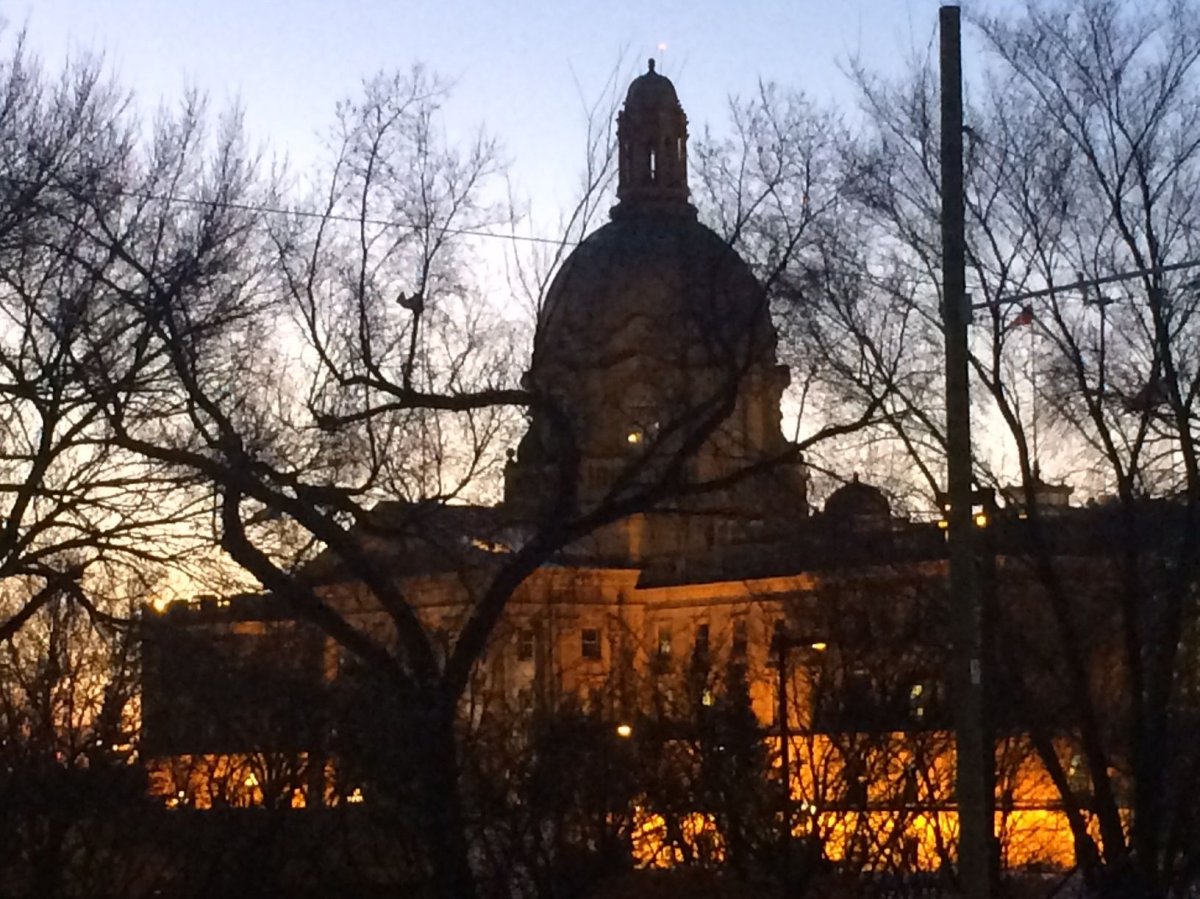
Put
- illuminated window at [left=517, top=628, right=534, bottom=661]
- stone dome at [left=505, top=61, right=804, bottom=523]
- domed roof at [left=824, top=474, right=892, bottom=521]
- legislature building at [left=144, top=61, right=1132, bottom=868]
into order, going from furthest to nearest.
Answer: illuminated window at [left=517, top=628, right=534, bottom=661] → domed roof at [left=824, top=474, right=892, bottom=521] → stone dome at [left=505, top=61, right=804, bottom=523] → legislature building at [left=144, top=61, right=1132, bottom=868]

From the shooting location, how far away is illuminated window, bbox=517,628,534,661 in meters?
44.4

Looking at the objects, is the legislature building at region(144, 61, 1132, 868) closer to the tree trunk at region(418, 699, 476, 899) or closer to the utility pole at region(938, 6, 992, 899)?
the tree trunk at region(418, 699, 476, 899)

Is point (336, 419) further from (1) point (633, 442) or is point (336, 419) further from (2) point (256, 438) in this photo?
(1) point (633, 442)

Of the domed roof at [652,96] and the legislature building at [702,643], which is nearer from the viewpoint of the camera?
the legislature building at [702,643]

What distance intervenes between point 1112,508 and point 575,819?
8.17 m

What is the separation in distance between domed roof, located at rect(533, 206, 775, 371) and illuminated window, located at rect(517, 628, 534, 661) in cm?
1652

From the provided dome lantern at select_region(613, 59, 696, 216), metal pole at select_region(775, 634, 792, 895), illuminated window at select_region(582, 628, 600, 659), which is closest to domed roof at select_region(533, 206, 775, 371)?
metal pole at select_region(775, 634, 792, 895)

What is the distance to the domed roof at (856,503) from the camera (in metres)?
26.8

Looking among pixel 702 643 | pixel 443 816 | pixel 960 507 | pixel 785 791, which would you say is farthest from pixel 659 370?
pixel 960 507

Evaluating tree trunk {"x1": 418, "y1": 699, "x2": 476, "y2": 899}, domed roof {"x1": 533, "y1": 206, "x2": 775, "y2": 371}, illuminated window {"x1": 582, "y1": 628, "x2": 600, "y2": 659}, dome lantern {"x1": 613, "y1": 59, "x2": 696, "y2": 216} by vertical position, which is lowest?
tree trunk {"x1": 418, "y1": 699, "x2": 476, "y2": 899}

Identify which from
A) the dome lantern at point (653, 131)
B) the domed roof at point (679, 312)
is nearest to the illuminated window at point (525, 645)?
the domed roof at point (679, 312)

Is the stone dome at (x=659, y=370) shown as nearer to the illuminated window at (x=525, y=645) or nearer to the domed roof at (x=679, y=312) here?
the domed roof at (x=679, y=312)

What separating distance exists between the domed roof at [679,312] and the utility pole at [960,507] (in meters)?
6.75

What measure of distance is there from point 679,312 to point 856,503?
559cm
